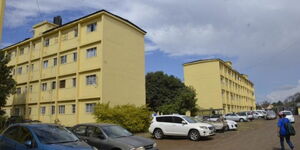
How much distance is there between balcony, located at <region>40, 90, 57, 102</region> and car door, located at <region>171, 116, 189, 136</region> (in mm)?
17660

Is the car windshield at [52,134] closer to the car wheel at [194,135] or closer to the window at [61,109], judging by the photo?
the car wheel at [194,135]

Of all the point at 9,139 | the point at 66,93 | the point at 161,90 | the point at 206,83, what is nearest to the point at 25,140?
the point at 9,139

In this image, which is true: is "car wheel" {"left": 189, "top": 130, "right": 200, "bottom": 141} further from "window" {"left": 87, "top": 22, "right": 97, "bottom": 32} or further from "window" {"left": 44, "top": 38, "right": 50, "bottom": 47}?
"window" {"left": 44, "top": 38, "right": 50, "bottom": 47}

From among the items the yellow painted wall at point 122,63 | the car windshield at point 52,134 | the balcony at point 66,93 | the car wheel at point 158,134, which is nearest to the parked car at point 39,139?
the car windshield at point 52,134

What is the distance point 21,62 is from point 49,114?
11484 mm

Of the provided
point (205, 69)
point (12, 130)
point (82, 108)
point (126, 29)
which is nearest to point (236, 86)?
point (205, 69)

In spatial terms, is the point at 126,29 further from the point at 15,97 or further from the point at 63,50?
the point at 15,97

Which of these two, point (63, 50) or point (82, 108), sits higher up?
point (63, 50)

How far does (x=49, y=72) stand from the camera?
31.5 m

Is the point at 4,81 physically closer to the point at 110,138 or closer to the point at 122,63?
the point at 122,63

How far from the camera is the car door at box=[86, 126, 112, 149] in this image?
9399mm

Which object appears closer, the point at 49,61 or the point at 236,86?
the point at 49,61

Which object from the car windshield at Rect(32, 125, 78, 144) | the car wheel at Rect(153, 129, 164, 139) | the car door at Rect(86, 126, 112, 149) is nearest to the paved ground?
the car wheel at Rect(153, 129, 164, 139)

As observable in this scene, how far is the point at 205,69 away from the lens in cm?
5206
